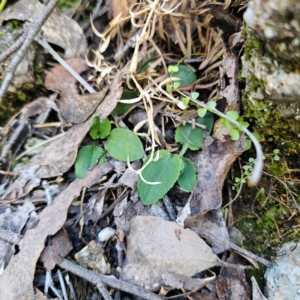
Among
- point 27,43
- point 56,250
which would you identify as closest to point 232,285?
point 56,250

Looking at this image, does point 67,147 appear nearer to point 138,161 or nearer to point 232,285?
point 138,161

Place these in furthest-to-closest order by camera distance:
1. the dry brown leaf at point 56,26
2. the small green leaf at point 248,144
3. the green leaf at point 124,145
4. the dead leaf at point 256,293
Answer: the dry brown leaf at point 56,26
the green leaf at point 124,145
the small green leaf at point 248,144
the dead leaf at point 256,293

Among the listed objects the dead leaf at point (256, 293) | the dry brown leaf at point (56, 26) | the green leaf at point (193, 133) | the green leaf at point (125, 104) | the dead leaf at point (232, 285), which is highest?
the dry brown leaf at point (56, 26)

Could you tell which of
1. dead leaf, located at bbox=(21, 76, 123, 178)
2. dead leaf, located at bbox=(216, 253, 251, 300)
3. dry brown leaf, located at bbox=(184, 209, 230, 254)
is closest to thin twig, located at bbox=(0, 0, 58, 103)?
dead leaf, located at bbox=(21, 76, 123, 178)

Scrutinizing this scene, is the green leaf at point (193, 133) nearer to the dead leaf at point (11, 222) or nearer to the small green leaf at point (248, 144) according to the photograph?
the small green leaf at point (248, 144)

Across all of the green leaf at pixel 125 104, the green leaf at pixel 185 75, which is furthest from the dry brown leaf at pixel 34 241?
the green leaf at pixel 185 75

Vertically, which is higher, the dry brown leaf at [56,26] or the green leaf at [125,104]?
the dry brown leaf at [56,26]

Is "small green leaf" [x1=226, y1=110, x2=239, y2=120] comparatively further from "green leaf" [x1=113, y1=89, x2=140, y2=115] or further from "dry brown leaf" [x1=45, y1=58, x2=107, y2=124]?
"dry brown leaf" [x1=45, y1=58, x2=107, y2=124]
